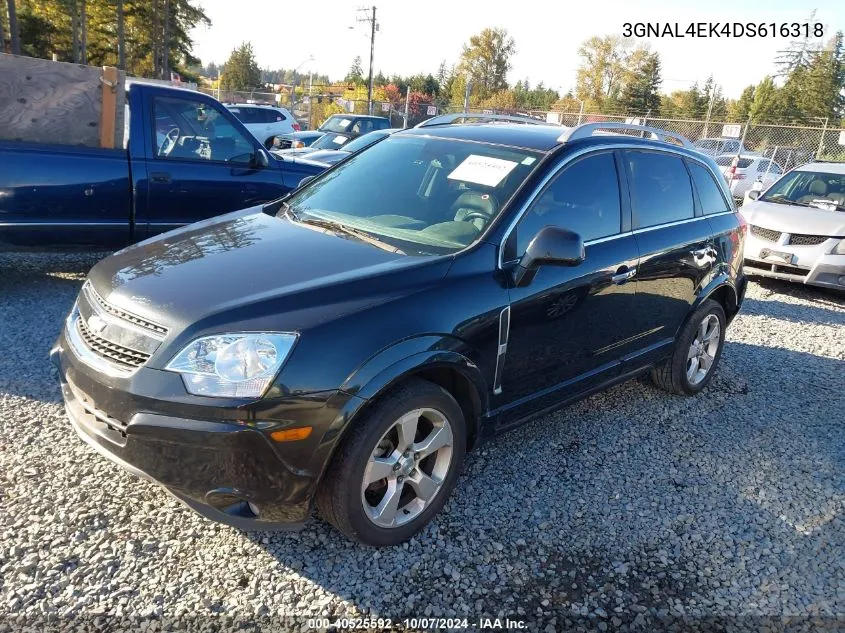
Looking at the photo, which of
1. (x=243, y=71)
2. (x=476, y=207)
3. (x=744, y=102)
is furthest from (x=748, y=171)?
(x=243, y=71)

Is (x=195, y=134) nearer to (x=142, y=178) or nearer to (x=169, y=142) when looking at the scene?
(x=169, y=142)

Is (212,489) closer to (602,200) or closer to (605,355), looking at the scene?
(605,355)

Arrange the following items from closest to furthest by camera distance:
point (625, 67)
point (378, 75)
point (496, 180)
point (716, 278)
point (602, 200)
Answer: point (496, 180) → point (602, 200) → point (716, 278) → point (625, 67) → point (378, 75)

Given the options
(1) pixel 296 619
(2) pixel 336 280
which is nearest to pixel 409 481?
(1) pixel 296 619

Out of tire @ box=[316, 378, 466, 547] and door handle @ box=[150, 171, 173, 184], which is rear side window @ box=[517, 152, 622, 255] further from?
door handle @ box=[150, 171, 173, 184]

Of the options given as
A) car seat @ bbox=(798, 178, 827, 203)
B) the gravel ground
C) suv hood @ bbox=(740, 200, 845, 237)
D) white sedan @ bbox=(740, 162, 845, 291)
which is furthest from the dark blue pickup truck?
car seat @ bbox=(798, 178, 827, 203)

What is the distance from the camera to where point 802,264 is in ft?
26.8

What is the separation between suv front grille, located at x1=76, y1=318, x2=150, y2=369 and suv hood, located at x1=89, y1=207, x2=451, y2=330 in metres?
0.15

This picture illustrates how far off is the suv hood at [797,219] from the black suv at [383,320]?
482 centimetres

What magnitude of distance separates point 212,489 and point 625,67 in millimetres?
66864

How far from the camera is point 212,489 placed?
2.43 meters

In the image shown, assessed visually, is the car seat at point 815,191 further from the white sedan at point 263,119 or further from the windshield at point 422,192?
the white sedan at point 263,119

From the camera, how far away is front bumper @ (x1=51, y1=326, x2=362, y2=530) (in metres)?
2.35

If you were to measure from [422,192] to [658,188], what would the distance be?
169 centimetres
